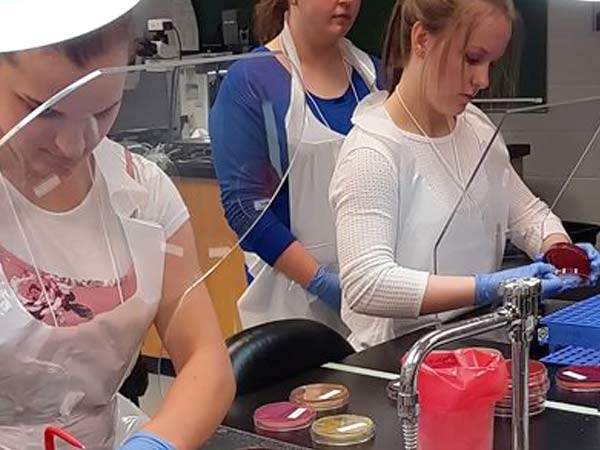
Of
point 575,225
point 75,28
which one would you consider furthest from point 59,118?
point 575,225

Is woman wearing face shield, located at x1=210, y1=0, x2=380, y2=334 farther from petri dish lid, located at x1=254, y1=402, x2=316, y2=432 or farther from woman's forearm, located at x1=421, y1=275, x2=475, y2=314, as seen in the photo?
petri dish lid, located at x1=254, y1=402, x2=316, y2=432

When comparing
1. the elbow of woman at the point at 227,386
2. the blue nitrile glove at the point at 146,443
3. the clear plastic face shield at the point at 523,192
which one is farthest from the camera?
the clear plastic face shield at the point at 523,192

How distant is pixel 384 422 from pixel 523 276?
0.37 meters

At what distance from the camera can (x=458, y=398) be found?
0.99 metres

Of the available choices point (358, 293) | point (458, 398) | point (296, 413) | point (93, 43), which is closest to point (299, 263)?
point (358, 293)

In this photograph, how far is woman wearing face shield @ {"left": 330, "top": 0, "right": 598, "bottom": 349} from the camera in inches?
60.4

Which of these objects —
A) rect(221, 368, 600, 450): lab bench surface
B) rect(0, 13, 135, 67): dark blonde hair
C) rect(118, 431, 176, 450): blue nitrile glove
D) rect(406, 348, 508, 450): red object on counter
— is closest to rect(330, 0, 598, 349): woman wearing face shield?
rect(221, 368, 600, 450): lab bench surface

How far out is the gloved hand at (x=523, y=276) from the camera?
58.0 inches

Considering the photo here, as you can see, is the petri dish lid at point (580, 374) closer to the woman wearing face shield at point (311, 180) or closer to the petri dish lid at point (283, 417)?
the petri dish lid at point (283, 417)

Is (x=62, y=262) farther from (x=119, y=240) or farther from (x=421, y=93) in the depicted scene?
(x=421, y=93)

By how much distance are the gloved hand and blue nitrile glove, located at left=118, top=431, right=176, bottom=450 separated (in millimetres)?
683

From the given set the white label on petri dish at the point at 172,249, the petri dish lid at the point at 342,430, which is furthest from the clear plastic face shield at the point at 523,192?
the white label on petri dish at the point at 172,249

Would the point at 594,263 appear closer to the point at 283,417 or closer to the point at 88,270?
the point at 283,417

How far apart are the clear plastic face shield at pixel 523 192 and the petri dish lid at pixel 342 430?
1.50ft
